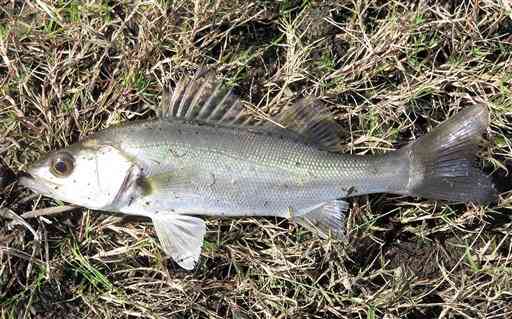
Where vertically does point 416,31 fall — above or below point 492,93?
above

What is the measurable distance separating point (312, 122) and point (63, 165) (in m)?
1.45

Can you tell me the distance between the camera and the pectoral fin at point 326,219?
360 centimetres

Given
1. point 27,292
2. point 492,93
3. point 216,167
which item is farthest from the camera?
point 492,93

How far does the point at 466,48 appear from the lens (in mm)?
3893

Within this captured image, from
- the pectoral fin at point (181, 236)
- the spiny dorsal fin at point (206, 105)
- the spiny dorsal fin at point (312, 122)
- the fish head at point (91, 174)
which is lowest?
the pectoral fin at point (181, 236)

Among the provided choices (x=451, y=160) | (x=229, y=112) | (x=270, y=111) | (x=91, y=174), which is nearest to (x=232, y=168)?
(x=229, y=112)

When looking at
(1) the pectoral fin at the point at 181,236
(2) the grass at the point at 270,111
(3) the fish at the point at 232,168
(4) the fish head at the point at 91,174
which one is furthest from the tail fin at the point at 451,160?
(4) the fish head at the point at 91,174

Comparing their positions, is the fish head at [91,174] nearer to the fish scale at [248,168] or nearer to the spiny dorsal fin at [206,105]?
the fish scale at [248,168]

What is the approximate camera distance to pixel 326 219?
3609 mm

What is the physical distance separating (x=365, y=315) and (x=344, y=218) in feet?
2.23

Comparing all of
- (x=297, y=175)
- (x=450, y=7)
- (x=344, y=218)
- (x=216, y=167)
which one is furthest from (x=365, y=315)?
(x=450, y=7)

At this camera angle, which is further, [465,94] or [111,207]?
[465,94]

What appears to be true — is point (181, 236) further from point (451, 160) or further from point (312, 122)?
point (451, 160)

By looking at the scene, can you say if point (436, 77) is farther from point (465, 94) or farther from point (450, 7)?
point (450, 7)
